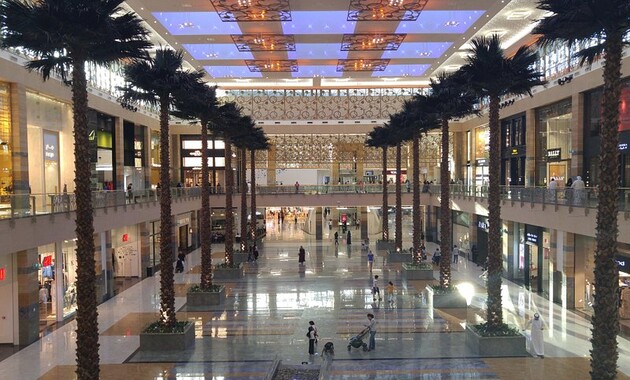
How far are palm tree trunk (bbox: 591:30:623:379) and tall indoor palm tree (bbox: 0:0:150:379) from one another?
930 centimetres

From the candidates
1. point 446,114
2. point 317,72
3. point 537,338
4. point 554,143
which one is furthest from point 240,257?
point 537,338

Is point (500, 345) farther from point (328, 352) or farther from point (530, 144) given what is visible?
point (530, 144)

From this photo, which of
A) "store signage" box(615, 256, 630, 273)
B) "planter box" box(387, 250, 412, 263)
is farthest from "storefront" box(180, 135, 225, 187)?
"store signage" box(615, 256, 630, 273)

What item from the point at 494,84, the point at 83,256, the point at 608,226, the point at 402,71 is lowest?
the point at 83,256

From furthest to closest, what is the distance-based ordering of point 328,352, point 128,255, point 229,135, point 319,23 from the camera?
point 319,23
point 128,255
point 229,135
point 328,352

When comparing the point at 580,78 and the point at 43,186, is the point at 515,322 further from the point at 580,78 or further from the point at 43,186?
the point at 43,186

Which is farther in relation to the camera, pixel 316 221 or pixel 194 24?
pixel 316 221

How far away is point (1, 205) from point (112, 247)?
493 inches

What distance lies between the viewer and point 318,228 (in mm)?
46000

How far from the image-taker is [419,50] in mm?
37219

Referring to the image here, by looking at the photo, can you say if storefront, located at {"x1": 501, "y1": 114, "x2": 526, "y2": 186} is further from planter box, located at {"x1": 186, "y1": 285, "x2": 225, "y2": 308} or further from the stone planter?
planter box, located at {"x1": 186, "y1": 285, "x2": 225, "y2": 308}

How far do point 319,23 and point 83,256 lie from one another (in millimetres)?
24647

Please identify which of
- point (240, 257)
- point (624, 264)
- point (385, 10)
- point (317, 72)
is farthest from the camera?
point (317, 72)

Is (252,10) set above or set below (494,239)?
above
